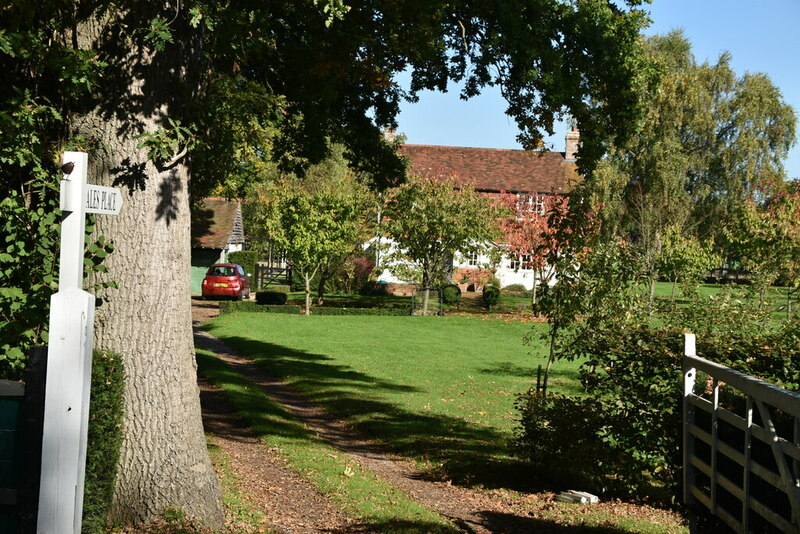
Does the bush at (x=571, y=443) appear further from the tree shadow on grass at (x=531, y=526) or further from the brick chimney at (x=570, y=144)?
the brick chimney at (x=570, y=144)

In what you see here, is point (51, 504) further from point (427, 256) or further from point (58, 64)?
point (427, 256)

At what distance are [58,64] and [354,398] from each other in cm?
1110

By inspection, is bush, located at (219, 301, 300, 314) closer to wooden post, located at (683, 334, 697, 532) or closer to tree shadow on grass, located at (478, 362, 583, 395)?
tree shadow on grass, located at (478, 362, 583, 395)

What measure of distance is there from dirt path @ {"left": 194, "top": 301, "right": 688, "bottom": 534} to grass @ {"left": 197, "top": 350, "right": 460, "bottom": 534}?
0.18 m

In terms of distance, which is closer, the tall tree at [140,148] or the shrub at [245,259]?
the tall tree at [140,148]

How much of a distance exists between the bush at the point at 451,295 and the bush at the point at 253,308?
8259 millimetres

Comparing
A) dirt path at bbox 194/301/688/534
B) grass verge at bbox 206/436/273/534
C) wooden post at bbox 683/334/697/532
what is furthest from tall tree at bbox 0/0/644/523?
wooden post at bbox 683/334/697/532

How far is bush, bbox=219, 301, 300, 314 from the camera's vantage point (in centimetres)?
3525

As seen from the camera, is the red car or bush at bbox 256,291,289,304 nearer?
bush at bbox 256,291,289,304

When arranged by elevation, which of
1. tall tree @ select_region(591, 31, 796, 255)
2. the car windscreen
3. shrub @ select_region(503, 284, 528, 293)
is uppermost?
tall tree @ select_region(591, 31, 796, 255)

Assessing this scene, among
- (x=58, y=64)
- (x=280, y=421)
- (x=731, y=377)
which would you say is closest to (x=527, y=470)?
(x=280, y=421)

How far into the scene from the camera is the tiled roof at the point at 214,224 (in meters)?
45.3

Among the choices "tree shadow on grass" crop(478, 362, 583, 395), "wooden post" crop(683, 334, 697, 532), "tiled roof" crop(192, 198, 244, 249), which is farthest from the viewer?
"tiled roof" crop(192, 198, 244, 249)

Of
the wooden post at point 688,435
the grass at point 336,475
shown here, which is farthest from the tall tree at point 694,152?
the wooden post at point 688,435
